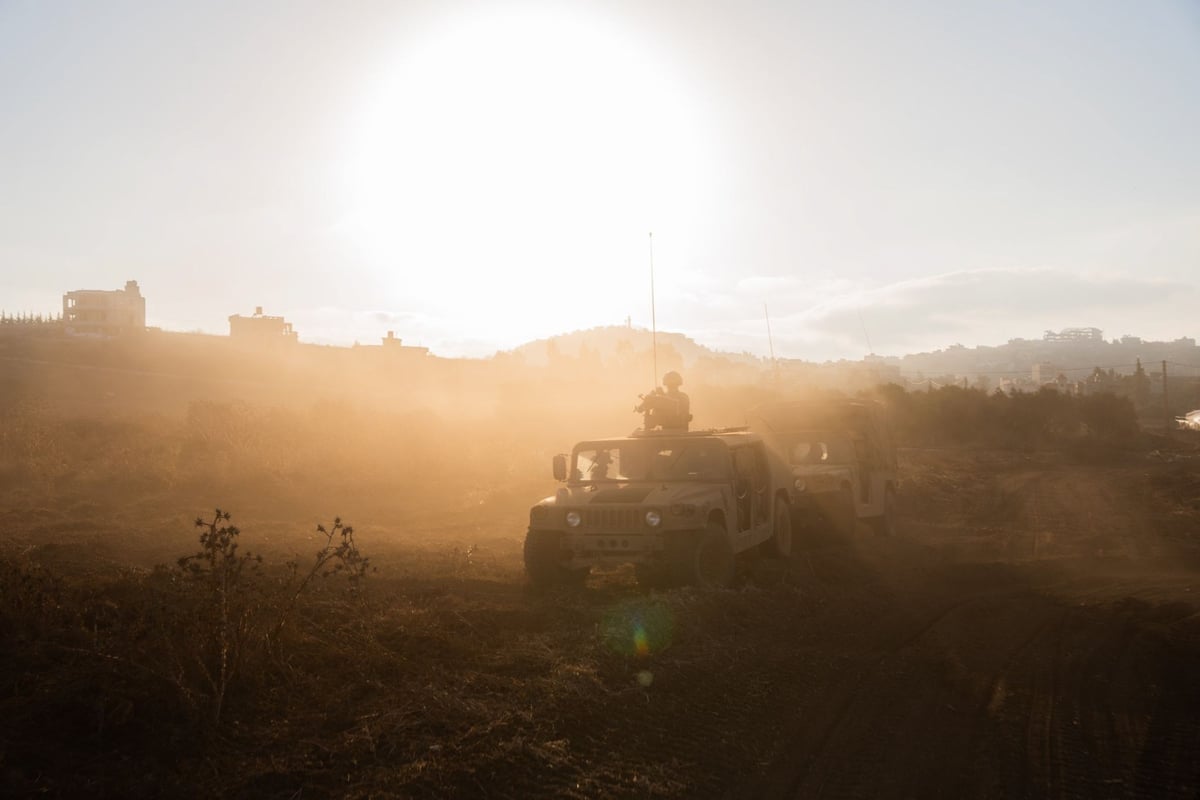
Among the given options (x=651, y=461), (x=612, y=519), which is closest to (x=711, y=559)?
(x=612, y=519)

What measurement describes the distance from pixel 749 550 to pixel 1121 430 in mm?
48511

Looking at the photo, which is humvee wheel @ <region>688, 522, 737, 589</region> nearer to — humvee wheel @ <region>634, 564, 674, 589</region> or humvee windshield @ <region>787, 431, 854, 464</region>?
humvee wheel @ <region>634, 564, 674, 589</region>

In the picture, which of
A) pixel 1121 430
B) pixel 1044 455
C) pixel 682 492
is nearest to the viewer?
pixel 682 492

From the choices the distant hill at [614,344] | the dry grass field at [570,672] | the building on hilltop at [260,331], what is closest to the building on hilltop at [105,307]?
the building on hilltop at [260,331]

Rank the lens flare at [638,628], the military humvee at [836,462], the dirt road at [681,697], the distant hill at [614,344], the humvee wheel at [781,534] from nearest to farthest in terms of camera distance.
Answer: the dirt road at [681,697] → the lens flare at [638,628] → the humvee wheel at [781,534] → the military humvee at [836,462] → the distant hill at [614,344]

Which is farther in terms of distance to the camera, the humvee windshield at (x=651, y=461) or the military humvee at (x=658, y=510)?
the humvee windshield at (x=651, y=461)

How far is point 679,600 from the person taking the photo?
9750 mm

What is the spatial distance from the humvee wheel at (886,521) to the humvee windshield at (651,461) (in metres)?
7.11

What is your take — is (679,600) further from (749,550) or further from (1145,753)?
(1145,753)

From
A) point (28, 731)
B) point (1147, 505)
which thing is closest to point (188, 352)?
point (1147, 505)

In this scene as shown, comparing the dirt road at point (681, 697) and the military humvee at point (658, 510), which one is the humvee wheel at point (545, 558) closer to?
the military humvee at point (658, 510)

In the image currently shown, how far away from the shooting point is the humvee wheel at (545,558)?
11.0 meters

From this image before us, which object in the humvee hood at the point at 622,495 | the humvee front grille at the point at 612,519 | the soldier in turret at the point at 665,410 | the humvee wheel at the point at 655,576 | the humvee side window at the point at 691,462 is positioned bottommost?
the humvee wheel at the point at 655,576

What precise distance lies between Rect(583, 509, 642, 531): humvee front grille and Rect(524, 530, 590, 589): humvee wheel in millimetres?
418
